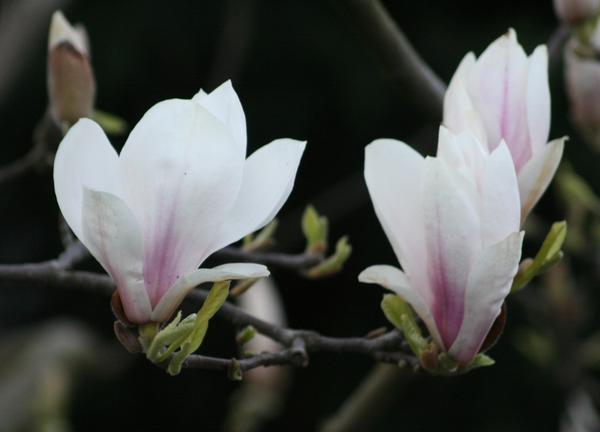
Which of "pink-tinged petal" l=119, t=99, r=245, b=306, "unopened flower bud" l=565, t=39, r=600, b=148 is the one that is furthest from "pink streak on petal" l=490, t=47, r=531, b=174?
"unopened flower bud" l=565, t=39, r=600, b=148

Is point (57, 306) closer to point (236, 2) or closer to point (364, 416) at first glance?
point (236, 2)

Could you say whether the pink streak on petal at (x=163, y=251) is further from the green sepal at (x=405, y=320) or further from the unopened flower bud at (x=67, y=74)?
the unopened flower bud at (x=67, y=74)

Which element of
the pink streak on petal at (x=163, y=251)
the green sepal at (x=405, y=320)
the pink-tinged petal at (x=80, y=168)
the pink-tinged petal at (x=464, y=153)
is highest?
the pink-tinged petal at (x=80, y=168)

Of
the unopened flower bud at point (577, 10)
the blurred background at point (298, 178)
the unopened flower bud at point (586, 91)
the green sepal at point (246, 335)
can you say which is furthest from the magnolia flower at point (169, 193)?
the blurred background at point (298, 178)

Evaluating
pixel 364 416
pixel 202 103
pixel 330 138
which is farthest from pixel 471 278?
pixel 330 138

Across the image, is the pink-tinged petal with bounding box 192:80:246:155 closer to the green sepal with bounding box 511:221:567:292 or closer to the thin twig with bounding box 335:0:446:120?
the green sepal with bounding box 511:221:567:292

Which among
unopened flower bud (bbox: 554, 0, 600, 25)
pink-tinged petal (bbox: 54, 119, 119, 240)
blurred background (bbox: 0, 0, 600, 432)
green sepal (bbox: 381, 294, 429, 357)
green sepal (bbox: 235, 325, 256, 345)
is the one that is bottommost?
blurred background (bbox: 0, 0, 600, 432)
